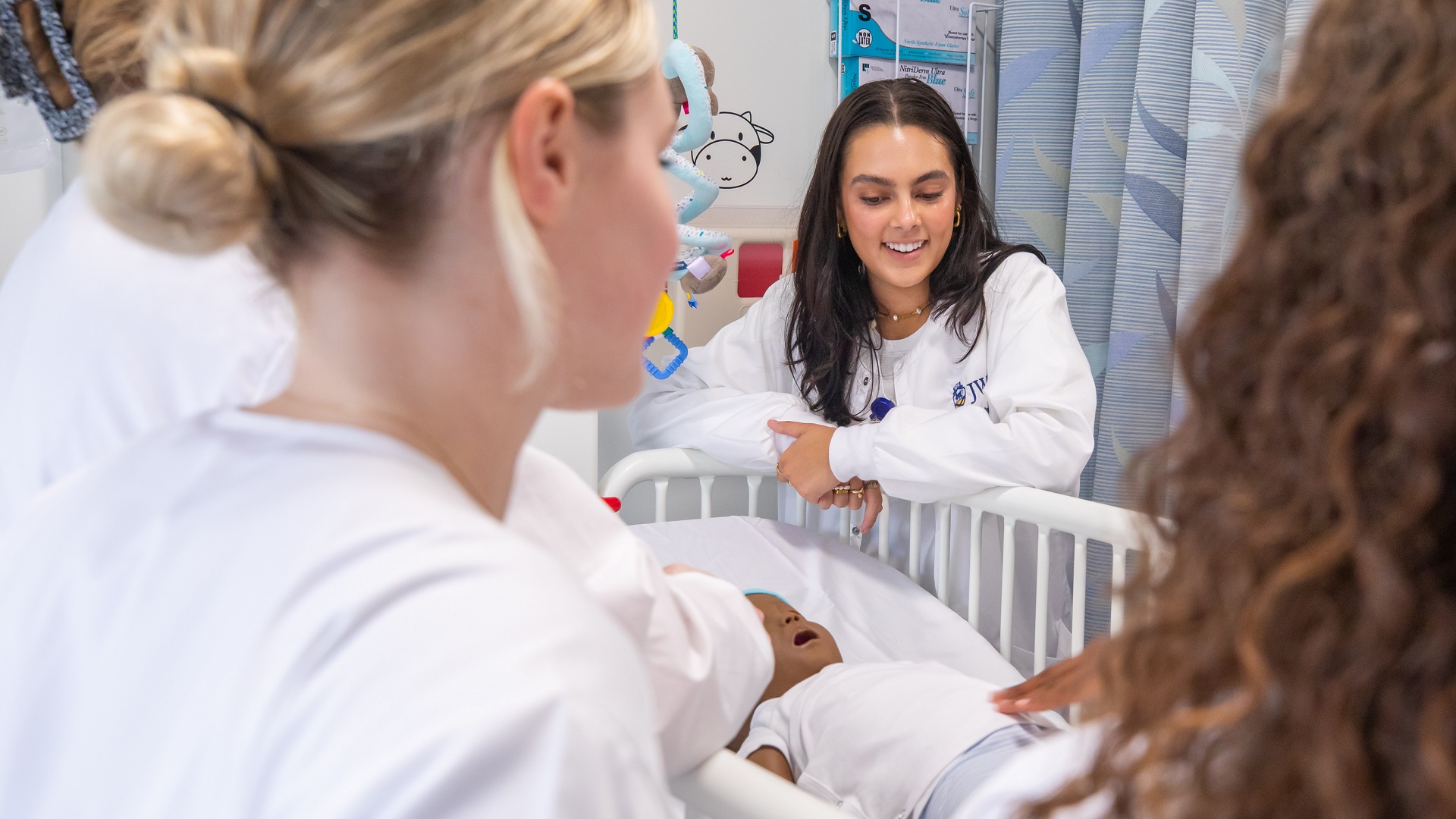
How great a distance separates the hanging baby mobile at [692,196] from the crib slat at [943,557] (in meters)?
0.51

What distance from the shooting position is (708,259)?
179 centimetres


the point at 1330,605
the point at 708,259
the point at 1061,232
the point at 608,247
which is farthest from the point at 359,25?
the point at 1061,232

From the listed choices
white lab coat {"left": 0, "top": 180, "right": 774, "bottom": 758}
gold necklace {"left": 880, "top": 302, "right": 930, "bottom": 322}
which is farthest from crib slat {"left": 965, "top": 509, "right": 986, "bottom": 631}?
white lab coat {"left": 0, "top": 180, "right": 774, "bottom": 758}

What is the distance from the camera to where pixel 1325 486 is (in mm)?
336

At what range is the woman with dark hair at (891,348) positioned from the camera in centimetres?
160

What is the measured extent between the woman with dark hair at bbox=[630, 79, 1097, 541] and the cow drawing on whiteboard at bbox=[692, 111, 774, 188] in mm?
278

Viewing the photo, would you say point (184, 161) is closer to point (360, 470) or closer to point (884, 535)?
point (360, 470)

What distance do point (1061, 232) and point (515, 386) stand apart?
6.01 feet

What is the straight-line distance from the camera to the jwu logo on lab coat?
1.79m

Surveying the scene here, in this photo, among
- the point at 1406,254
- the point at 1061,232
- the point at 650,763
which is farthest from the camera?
the point at 1061,232

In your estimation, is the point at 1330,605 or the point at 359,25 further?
the point at 359,25

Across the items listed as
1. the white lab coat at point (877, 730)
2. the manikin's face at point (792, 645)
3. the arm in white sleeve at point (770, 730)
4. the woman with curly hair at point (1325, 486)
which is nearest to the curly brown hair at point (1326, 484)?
the woman with curly hair at point (1325, 486)

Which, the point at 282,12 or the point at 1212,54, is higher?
the point at 1212,54

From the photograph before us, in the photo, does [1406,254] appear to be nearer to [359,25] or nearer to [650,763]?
[650,763]
